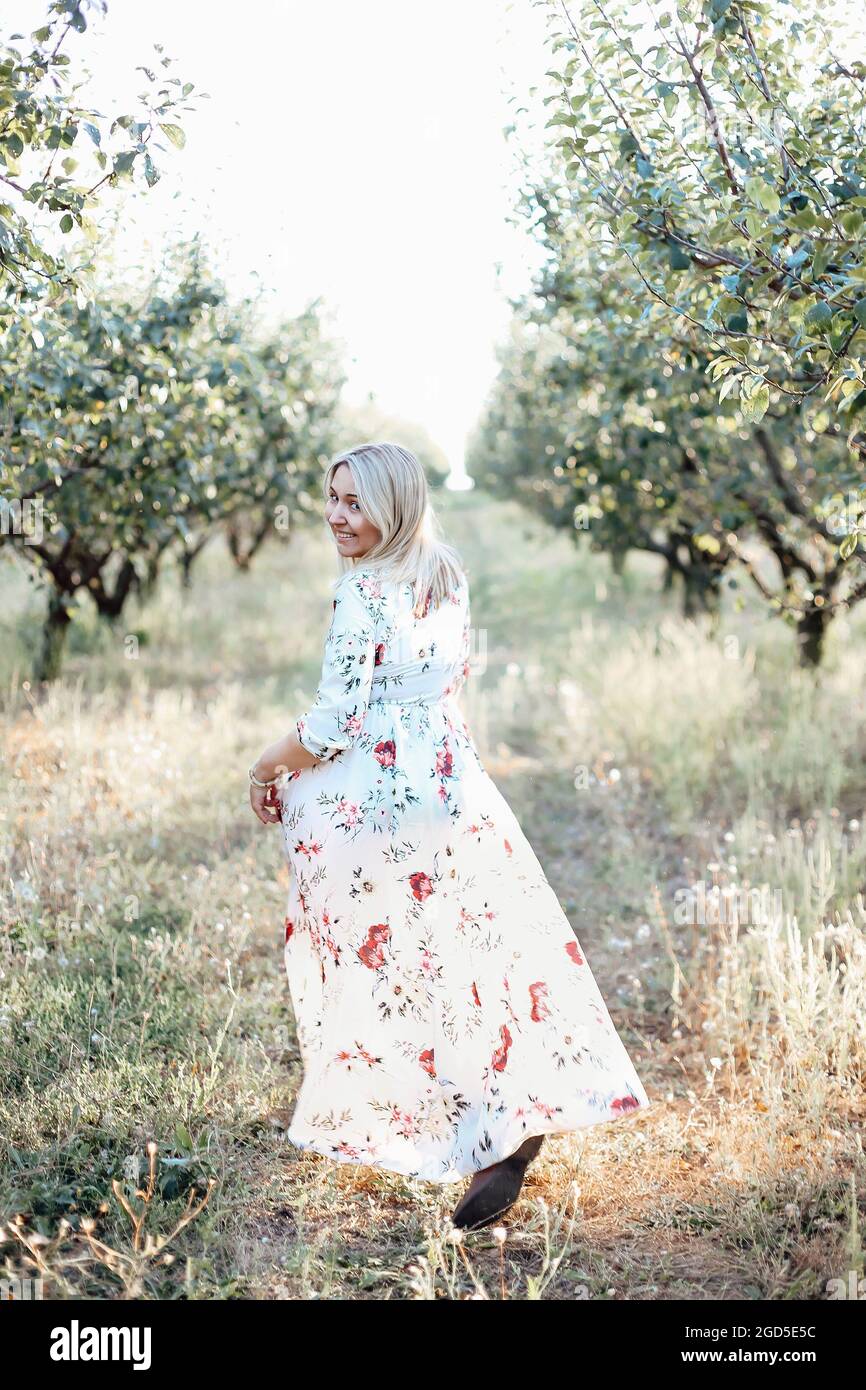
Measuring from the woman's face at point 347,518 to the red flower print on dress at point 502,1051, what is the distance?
4.77 feet

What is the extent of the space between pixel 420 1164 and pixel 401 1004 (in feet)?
1.53

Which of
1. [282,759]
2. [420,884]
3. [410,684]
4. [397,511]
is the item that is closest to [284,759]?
[282,759]

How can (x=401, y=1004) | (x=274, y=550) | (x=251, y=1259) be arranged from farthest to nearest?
(x=274, y=550)
(x=401, y=1004)
(x=251, y=1259)

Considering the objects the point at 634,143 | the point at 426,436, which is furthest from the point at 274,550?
the point at 634,143

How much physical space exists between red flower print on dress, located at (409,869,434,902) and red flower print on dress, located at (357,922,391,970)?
0.42 ft

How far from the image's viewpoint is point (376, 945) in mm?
3045

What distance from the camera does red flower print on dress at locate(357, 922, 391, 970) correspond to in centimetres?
304

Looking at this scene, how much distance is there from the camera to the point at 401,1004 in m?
3.06

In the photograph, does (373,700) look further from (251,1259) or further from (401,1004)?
(251,1259)

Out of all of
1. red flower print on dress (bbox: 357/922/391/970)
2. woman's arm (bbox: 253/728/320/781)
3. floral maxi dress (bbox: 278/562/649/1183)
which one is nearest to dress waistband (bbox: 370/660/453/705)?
floral maxi dress (bbox: 278/562/649/1183)

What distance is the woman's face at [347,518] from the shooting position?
10.0 ft

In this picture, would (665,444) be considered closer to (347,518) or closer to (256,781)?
(347,518)

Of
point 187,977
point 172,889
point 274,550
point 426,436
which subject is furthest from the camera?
point 426,436

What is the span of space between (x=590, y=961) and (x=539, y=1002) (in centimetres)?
184
